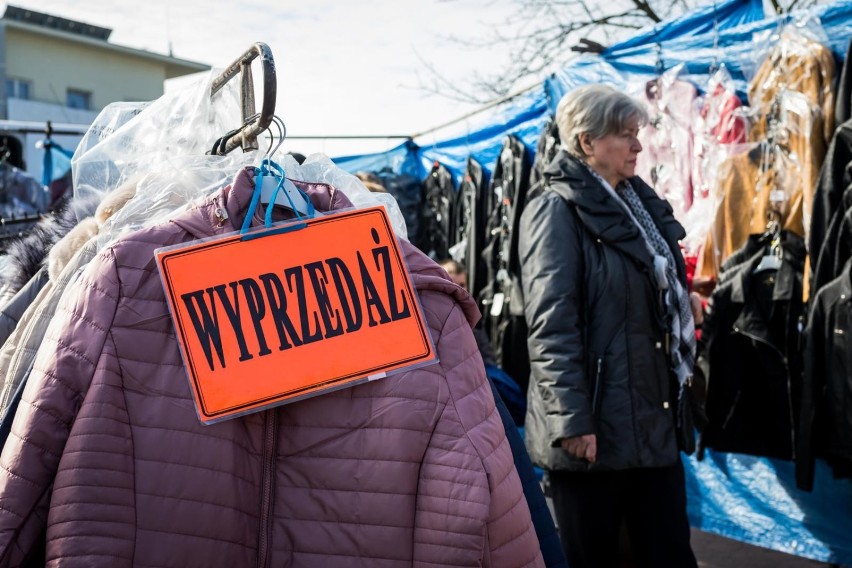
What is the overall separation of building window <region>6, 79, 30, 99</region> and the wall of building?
17cm

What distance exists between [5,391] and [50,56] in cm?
3052

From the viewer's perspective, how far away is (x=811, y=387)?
2.83 metres

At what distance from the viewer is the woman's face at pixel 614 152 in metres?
2.42

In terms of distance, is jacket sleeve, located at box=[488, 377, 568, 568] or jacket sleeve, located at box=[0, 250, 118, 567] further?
jacket sleeve, located at box=[488, 377, 568, 568]

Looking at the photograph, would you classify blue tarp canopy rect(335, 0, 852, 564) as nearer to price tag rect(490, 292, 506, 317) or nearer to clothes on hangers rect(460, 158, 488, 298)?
clothes on hangers rect(460, 158, 488, 298)

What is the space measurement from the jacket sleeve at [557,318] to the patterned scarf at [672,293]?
0.21m

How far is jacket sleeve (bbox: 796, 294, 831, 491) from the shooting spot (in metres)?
2.82

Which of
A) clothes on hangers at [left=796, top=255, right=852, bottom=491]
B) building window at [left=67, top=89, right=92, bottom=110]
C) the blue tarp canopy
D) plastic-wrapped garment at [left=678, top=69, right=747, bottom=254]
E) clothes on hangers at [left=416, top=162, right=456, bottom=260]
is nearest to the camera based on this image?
clothes on hangers at [left=796, top=255, right=852, bottom=491]

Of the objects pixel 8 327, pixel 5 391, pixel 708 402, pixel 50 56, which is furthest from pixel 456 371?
pixel 50 56

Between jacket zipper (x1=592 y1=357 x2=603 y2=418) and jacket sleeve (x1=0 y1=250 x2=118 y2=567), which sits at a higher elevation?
jacket sleeve (x1=0 y1=250 x2=118 y2=567)

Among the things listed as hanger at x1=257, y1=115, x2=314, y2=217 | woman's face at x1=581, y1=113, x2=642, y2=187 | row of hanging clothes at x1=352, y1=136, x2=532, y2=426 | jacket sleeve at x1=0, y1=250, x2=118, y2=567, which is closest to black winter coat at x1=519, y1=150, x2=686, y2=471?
woman's face at x1=581, y1=113, x2=642, y2=187

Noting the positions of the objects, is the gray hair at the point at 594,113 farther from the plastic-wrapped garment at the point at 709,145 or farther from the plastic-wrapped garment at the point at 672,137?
the plastic-wrapped garment at the point at 672,137

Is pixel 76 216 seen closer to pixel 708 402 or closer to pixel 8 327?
pixel 8 327

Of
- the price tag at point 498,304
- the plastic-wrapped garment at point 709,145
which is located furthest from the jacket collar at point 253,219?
the price tag at point 498,304
